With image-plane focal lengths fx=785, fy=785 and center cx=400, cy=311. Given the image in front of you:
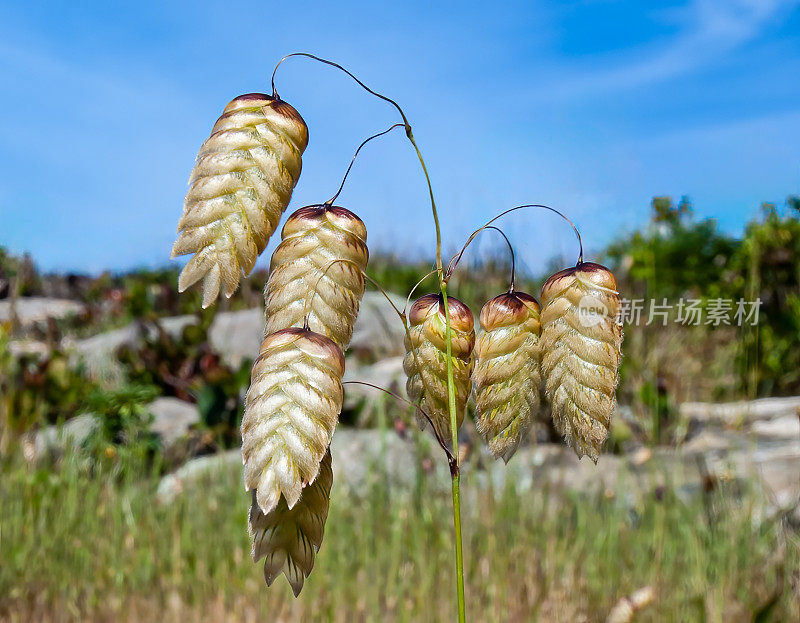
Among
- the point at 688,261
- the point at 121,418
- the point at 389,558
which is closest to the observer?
the point at 389,558

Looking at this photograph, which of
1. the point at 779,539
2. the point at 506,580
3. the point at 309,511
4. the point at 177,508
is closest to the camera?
the point at 309,511

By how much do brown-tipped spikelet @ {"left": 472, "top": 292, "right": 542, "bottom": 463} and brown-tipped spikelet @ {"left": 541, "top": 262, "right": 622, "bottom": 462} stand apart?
22 millimetres

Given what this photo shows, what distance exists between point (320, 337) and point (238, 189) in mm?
174

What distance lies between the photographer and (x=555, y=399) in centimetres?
81

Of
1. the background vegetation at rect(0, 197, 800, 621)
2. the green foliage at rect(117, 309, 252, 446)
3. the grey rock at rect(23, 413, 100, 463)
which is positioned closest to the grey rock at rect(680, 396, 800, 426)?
the background vegetation at rect(0, 197, 800, 621)

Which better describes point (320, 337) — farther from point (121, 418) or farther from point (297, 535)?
point (121, 418)

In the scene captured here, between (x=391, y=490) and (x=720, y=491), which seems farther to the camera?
(x=391, y=490)

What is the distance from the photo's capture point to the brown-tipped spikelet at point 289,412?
657mm

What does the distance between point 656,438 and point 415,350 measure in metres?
3.98

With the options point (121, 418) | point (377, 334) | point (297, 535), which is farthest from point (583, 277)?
point (377, 334)

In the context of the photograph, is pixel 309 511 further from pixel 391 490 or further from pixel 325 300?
pixel 391 490

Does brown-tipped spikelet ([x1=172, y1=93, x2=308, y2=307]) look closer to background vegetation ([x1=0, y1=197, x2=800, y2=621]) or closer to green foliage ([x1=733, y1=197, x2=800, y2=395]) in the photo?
background vegetation ([x1=0, y1=197, x2=800, y2=621])

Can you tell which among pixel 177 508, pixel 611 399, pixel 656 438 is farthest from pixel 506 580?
pixel 656 438

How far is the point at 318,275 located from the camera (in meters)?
0.75
